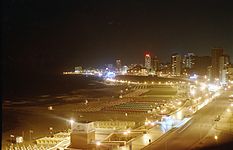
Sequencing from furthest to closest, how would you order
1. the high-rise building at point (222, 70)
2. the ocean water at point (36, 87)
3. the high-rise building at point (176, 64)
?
1. the high-rise building at point (176, 64)
2. the high-rise building at point (222, 70)
3. the ocean water at point (36, 87)

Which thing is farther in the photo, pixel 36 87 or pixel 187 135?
pixel 36 87

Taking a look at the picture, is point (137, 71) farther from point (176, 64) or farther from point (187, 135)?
point (187, 135)

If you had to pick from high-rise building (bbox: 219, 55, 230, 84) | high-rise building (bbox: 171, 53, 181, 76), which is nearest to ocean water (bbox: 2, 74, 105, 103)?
high-rise building (bbox: 219, 55, 230, 84)

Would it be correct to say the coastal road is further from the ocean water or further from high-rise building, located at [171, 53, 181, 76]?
high-rise building, located at [171, 53, 181, 76]

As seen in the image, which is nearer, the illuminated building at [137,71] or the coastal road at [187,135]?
the coastal road at [187,135]

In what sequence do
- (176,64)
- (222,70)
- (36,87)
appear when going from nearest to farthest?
(36,87) < (222,70) < (176,64)

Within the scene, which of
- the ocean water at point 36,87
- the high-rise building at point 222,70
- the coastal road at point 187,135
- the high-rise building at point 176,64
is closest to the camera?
the coastal road at point 187,135

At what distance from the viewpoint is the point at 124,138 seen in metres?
8.39

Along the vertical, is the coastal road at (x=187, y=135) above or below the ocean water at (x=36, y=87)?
below

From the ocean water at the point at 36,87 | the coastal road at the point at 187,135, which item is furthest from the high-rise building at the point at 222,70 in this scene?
the coastal road at the point at 187,135

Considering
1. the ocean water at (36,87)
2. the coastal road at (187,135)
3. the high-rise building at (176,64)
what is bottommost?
the coastal road at (187,135)

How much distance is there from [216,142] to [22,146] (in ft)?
15.6

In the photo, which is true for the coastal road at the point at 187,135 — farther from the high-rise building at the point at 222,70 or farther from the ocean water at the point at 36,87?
the high-rise building at the point at 222,70

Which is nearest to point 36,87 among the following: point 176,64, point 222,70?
point 222,70
